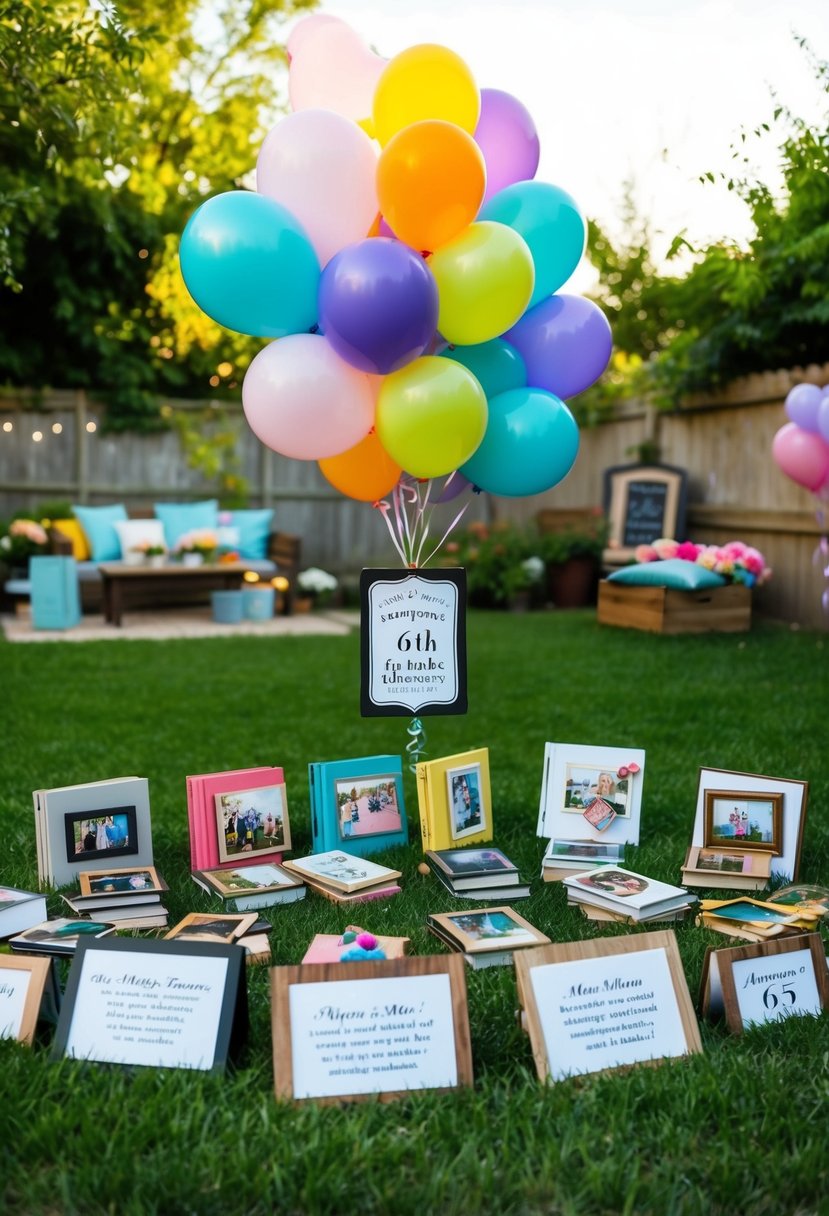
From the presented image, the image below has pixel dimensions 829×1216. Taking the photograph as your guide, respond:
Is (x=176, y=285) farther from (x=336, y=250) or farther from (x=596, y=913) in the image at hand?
(x=596, y=913)

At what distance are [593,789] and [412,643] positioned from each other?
0.69m

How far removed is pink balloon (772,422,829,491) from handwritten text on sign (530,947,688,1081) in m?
4.49

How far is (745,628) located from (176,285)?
7377 mm

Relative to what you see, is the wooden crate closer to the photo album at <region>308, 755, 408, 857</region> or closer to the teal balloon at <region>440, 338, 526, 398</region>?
the photo album at <region>308, 755, 408, 857</region>

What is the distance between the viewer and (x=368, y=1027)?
75.7 inches

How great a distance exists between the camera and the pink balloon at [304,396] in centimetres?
263

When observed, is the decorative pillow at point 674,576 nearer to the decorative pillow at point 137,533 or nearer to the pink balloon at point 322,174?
the decorative pillow at point 137,533

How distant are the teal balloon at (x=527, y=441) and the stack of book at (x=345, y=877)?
3.63 ft

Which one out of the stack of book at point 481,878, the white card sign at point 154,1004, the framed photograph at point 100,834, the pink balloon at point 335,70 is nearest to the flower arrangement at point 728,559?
the stack of book at point 481,878

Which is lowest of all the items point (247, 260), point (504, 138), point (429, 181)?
point (247, 260)

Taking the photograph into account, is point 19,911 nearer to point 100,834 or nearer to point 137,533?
point 100,834

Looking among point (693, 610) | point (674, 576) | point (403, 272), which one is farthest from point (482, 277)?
point (693, 610)

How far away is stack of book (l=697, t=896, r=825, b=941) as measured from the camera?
2480 millimetres

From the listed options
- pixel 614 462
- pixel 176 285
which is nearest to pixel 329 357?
pixel 614 462
